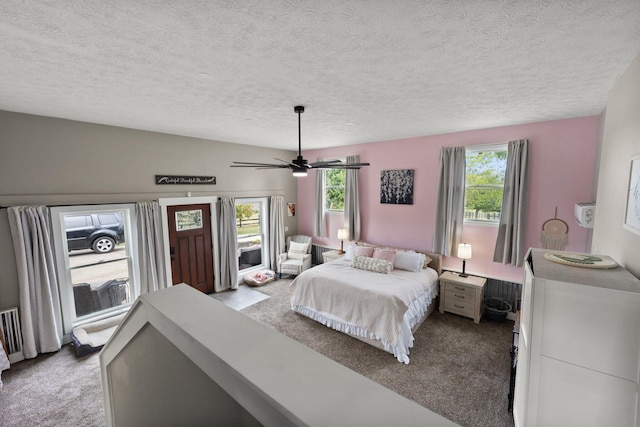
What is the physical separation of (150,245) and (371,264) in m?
3.42

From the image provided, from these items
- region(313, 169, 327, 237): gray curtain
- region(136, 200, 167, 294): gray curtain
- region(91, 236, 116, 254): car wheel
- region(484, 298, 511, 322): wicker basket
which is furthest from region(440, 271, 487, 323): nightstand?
region(91, 236, 116, 254): car wheel

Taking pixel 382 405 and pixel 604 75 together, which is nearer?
pixel 382 405

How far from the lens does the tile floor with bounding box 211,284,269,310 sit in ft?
15.6

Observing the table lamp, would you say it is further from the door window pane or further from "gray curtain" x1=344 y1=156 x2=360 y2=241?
the door window pane

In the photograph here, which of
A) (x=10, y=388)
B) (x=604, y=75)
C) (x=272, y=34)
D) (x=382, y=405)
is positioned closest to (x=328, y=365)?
(x=382, y=405)

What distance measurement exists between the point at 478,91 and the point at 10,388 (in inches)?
214

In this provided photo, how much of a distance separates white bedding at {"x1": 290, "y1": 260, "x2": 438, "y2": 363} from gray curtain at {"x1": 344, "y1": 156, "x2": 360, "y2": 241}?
4.08 ft

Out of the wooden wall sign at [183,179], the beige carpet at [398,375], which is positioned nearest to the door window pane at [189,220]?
the wooden wall sign at [183,179]

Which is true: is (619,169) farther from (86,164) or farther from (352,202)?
(86,164)

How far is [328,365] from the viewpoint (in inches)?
24.9

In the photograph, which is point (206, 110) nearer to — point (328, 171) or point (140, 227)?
point (140, 227)

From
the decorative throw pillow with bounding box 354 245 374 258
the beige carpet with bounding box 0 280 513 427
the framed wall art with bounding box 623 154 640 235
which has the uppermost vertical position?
the framed wall art with bounding box 623 154 640 235

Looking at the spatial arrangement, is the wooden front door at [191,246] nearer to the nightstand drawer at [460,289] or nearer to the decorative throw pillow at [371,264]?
the decorative throw pillow at [371,264]

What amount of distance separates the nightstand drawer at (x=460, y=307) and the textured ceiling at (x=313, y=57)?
2673 millimetres
